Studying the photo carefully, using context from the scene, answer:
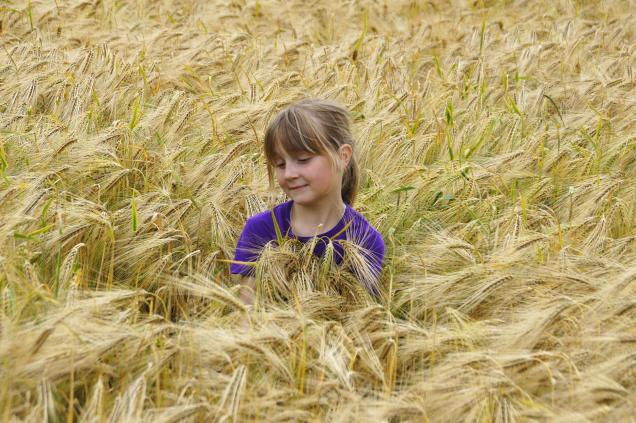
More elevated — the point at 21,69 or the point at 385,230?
the point at 21,69

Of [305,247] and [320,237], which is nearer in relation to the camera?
[305,247]

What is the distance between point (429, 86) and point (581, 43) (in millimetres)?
1868

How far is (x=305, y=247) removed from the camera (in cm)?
304

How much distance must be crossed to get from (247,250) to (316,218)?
290 millimetres

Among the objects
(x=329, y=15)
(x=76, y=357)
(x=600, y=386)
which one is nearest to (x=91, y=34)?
(x=329, y=15)

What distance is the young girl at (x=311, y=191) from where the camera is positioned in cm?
310

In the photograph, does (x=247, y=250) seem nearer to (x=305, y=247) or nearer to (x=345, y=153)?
(x=305, y=247)

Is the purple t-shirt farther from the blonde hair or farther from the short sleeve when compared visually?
the blonde hair

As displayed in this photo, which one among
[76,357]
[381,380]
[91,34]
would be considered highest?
[91,34]

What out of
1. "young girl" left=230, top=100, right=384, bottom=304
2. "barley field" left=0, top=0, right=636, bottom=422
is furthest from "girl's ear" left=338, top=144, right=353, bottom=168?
"barley field" left=0, top=0, right=636, bottom=422

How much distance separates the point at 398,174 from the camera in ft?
13.7

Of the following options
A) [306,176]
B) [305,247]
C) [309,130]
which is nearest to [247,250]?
[305,247]

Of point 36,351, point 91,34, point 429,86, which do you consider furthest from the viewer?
point 91,34

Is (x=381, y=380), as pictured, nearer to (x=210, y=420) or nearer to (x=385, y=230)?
(x=210, y=420)
